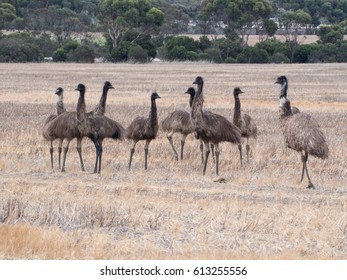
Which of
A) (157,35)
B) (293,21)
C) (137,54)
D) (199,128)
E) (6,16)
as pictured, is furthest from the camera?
(6,16)

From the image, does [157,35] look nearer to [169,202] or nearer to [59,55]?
[59,55]

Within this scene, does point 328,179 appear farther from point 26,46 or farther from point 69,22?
point 69,22

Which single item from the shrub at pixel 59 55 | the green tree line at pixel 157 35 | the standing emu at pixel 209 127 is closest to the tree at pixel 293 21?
the green tree line at pixel 157 35

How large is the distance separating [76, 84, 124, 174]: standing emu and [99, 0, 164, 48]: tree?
68591 mm

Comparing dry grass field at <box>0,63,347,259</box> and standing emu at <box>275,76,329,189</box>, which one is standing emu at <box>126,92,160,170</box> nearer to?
dry grass field at <box>0,63,347,259</box>

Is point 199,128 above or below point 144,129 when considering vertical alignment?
above

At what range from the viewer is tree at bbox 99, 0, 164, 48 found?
87.5 m

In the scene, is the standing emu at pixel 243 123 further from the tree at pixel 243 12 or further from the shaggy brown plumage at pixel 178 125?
the tree at pixel 243 12

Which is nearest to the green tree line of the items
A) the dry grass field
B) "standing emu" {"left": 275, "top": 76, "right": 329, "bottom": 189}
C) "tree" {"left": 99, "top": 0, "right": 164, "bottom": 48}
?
"tree" {"left": 99, "top": 0, "right": 164, "bottom": 48}

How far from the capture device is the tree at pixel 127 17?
3445 inches

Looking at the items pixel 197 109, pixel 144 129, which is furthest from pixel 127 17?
pixel 197 109

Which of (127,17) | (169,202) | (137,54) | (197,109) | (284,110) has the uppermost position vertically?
(127,17)

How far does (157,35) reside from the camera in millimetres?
92312

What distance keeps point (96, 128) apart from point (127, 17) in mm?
71434
